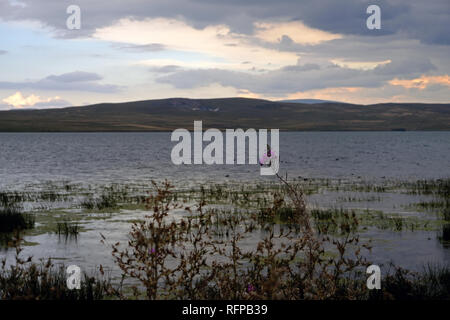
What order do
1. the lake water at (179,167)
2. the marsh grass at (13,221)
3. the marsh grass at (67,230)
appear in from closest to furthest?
the marsh grass at (67,230)
the marsh grass at (13,221)
the lake water at (179,167)

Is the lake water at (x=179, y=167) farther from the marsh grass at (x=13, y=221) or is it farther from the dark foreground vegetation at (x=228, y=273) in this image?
the dark foreground vegetation at (x=228, y=273)

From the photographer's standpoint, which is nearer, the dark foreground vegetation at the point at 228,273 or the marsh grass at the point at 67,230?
the dark foreground vegetation at the point at 228,273

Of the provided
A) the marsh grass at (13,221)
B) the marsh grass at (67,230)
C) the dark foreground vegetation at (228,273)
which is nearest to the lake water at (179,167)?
the marsh grass at (13,221)

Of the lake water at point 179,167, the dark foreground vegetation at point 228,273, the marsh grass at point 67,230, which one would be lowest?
the lake water at point 179,167

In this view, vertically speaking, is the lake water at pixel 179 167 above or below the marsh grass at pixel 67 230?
below

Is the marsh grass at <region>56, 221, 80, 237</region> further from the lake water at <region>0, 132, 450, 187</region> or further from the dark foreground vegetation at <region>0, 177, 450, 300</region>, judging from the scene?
the lake water at <region>0, 132, 450, 187</region>

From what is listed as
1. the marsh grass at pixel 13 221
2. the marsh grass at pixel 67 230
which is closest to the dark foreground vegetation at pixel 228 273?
the marsh grass at pixel 67 230

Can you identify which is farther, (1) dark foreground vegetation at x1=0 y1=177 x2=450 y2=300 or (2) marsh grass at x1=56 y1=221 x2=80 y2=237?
(2) marsh grass at x1=56 y1=221 x2=80 y2=237

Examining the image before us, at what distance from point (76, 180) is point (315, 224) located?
78.9ft

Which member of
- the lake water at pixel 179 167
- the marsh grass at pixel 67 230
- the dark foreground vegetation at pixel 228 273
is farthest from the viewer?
the lake water at pixel 179 167

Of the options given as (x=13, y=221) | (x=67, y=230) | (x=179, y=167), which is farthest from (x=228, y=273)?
(x=179, y=167)

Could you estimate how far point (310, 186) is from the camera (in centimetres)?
3153

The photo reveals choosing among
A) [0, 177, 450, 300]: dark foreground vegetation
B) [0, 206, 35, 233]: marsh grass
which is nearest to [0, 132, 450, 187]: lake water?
[0, 206, 35, 233]: marsh grass
